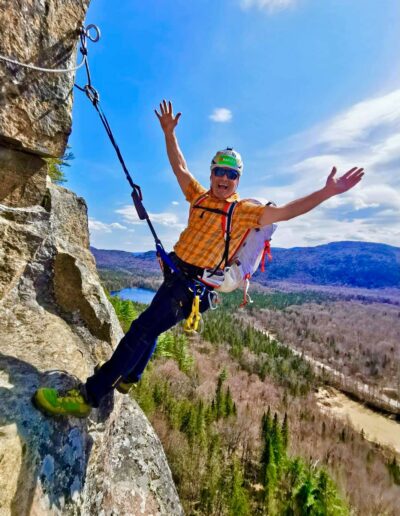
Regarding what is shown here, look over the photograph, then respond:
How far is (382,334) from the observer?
130 metres

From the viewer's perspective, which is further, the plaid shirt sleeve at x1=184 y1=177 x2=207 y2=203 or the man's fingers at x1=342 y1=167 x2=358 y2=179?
the plaid shirt sleeve at x1=184 y1=177 x2=207 y2=203

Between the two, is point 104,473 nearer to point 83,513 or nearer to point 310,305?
point 83,513

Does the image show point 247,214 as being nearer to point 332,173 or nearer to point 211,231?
point 211,231

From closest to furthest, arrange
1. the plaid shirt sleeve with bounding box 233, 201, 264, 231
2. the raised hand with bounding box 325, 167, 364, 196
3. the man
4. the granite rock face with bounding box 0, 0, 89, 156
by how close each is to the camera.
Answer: the raised hand with bounding box 325, 167, 364, 196 < the plaid shirt sleeve with bounding box 233, 201, 264, 231 < the man < the granite rock face with bounding box 0, 0, 89, 156

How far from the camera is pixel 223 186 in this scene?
4055 millimetres

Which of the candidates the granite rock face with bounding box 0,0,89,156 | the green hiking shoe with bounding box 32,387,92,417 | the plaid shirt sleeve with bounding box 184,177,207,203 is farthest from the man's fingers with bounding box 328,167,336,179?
the green hiking shoe with bounding box 32,387,92,417

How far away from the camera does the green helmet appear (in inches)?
158

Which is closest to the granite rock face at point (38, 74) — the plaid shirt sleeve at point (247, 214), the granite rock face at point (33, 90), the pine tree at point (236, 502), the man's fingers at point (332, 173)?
the granite rock face at point (33, 90)

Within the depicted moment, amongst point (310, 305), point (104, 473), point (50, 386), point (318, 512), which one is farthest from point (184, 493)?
point (310, 305)

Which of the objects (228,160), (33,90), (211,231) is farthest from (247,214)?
(33,90)

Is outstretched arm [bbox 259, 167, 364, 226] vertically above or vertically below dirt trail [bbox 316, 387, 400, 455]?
above

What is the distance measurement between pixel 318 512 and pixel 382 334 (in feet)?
417

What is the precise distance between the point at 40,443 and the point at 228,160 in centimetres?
372

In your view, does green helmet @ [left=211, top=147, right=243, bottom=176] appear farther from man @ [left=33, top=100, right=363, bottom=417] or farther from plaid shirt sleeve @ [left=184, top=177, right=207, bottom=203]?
plaid shirt sleeve @ [left=184, top=177, right=207, bottom=203]
